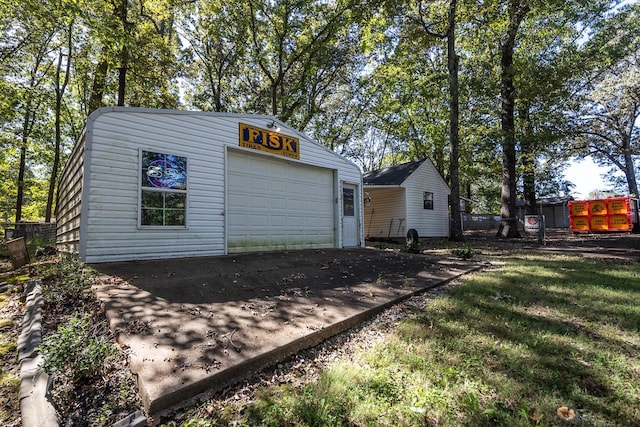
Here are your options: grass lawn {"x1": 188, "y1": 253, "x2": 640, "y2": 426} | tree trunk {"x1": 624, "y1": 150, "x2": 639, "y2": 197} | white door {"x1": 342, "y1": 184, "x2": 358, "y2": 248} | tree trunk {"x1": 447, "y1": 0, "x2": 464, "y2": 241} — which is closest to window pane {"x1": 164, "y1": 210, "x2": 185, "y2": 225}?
grass lawn {"x1": 188, "y1": 253, "x2": 640, "y2": 426}

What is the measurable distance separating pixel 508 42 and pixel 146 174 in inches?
630

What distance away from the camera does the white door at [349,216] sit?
31.8ft

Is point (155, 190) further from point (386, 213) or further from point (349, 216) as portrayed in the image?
point (386, 213)

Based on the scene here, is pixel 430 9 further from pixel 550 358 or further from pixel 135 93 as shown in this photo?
pixel 550 358

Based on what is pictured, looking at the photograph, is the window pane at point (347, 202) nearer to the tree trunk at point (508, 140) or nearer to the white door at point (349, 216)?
A: the white door at point (349, 216)

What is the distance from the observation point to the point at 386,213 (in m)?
15.7

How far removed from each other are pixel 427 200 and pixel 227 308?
14709mm

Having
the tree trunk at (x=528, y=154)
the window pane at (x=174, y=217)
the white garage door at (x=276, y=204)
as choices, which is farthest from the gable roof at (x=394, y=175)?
the window pane at (x=174, y=217)

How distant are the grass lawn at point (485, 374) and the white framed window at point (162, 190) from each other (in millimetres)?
4880

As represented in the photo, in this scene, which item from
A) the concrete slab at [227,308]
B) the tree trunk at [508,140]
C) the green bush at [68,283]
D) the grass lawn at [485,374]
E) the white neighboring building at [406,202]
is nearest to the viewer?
the grass lawn at [485,374]

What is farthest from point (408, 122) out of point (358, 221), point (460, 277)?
point (460, 277)

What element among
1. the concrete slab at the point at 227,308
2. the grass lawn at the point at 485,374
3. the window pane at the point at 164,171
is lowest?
the grass lawn at the point at 485,374

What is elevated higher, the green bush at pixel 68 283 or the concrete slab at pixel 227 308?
the green bush at pixel 68 283

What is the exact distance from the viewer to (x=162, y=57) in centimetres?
1229
